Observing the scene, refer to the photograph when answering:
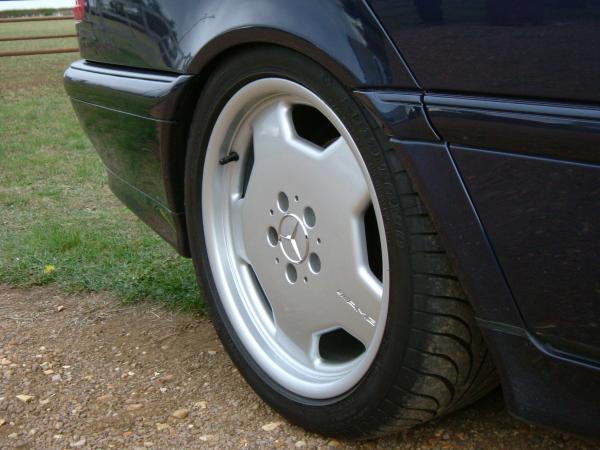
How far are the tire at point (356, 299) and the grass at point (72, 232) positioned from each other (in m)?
0.71

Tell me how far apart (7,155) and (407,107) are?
4.85 m

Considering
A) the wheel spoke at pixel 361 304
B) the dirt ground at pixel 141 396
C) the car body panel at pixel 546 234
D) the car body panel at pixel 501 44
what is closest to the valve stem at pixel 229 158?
the wheel spoke at pixel 361 304

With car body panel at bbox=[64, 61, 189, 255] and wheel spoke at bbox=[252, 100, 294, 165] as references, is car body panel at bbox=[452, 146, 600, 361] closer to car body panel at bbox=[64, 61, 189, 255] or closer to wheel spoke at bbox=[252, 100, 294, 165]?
wheel spoke at bbox=[252, 100, 294, 165]

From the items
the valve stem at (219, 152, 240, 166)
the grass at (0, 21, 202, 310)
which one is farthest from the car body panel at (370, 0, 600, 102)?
the grass at (0, 21, 202, 310)

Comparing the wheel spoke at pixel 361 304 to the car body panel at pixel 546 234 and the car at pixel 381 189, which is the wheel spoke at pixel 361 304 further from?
the car body panel at pixel 546 234

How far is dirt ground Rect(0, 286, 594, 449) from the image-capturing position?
2021mm

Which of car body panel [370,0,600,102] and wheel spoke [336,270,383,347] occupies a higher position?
car body panel [370,0,600,102]

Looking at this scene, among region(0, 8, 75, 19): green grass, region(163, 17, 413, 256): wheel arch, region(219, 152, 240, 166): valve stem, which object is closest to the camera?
region(163, 17, 413, 256): wheel arch

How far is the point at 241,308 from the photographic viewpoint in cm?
227

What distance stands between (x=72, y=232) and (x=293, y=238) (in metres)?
2.01

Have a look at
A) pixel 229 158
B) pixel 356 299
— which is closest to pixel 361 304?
pixel 356 299

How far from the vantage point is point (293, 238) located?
6.49 ft

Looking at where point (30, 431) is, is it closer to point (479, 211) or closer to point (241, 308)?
point (241, 308)

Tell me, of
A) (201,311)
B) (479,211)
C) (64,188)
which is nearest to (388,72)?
(479,211)
